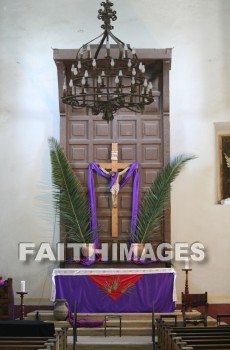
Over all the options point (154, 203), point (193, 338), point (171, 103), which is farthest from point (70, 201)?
point (193, 338)

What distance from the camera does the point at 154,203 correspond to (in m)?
13.2

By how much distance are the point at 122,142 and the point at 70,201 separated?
1.57m

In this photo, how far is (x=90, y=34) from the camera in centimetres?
1430

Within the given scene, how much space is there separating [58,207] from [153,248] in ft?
6.36

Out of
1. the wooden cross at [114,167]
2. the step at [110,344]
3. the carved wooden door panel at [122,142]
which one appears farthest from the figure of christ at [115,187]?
the step at [110,344]

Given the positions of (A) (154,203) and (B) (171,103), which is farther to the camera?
(B) (171,103)

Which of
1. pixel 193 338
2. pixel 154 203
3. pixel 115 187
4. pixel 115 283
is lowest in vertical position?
pixel 193 338

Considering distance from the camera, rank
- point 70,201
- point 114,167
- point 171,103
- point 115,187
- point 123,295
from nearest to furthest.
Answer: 1. point 123,295
2. point 70,201
3. point 115,187
4. point 114,167
5. point 171,103

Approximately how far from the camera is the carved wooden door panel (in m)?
13.6

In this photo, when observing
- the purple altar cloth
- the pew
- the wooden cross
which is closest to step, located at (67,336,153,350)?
the pew

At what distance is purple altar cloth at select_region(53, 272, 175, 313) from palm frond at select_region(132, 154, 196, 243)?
103cm

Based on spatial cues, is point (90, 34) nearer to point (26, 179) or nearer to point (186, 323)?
point (26, 179)

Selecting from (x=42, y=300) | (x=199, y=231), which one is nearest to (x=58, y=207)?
(x=42, y=300)

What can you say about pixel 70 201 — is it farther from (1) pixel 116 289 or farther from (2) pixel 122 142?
Result: (1) pixel 116 289
